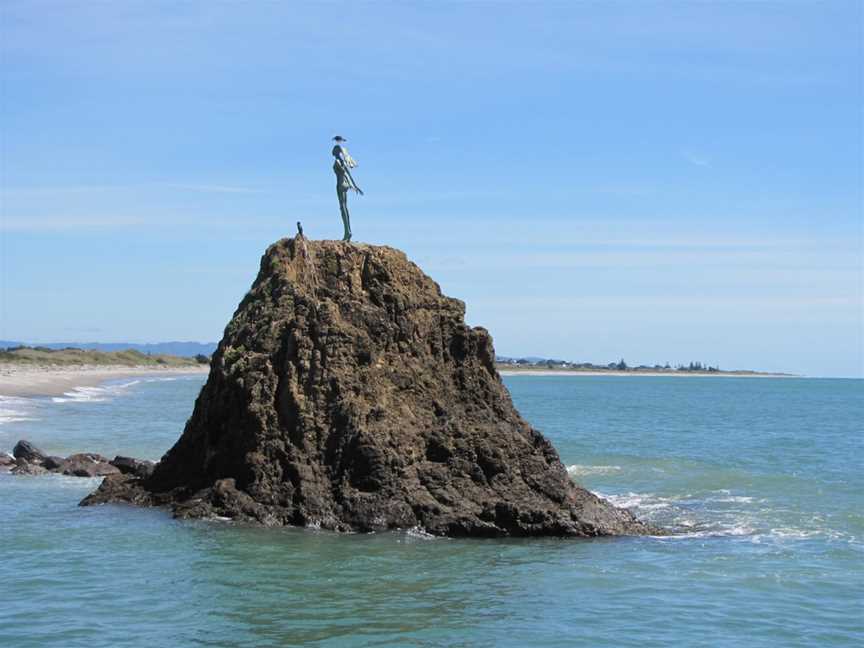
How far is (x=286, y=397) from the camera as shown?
20.3m

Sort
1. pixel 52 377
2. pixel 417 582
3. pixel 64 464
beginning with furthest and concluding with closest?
pixel 52 377 < pixel 64 464 < pixel 417 582

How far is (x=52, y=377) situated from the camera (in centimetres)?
9294

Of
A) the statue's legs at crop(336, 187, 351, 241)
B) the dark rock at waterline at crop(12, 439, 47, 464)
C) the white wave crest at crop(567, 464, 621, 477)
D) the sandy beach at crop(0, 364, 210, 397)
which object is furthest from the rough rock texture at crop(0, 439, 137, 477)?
the sandy beach at crop(0, 364, 210, 397)

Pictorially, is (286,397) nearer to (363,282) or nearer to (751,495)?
(363,282)

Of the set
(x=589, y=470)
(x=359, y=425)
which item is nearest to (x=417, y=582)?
(x=359, y=425)

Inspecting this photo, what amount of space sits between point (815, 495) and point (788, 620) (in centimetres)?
1586

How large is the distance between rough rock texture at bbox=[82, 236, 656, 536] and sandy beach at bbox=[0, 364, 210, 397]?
4879 centimetres

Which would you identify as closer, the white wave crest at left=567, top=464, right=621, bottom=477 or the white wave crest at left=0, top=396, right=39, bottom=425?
the white wave crest at left=567, top=464, right=621, bottom=477

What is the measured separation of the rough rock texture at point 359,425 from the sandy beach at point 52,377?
160ft

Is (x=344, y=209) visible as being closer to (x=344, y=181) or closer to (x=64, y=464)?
(x=344, y=181)

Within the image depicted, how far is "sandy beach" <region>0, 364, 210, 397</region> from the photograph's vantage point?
2849 inches

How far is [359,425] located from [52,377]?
261 ft

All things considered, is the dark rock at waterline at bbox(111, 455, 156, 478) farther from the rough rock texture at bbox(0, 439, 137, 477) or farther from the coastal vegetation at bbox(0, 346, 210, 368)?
the coastal vegetation at bbox(0, 346, 210, 368)

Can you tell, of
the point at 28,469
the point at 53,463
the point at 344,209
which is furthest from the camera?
the point at 53,463
